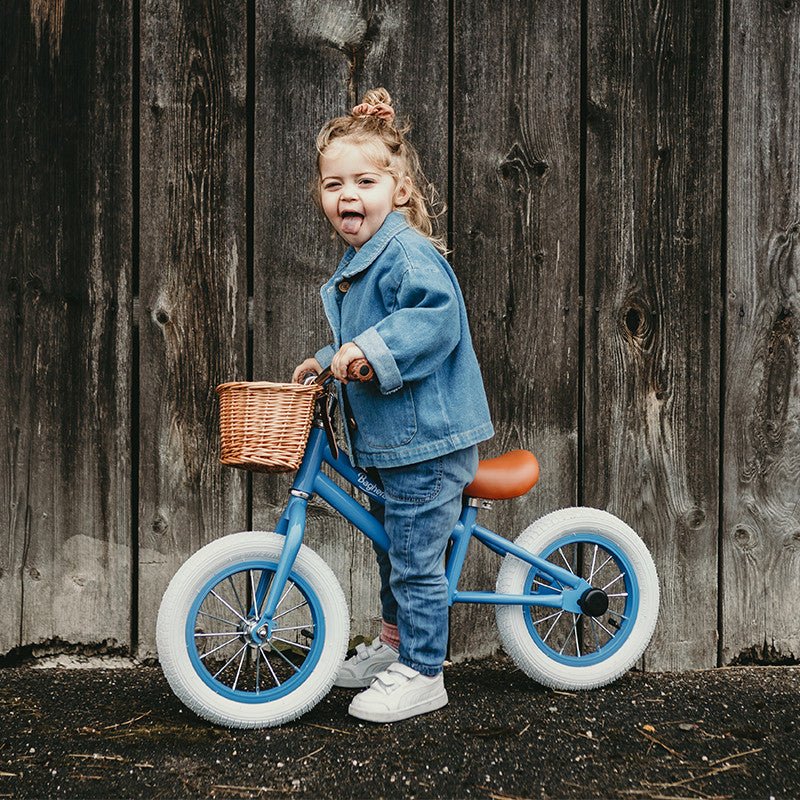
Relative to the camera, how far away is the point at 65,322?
277cm

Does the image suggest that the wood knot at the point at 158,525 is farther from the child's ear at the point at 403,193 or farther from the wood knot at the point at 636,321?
the wood knot at the point at 636,321

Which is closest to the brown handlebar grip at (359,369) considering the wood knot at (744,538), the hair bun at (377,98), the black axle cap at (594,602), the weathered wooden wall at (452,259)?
the weathered wooden wall at (452,259)

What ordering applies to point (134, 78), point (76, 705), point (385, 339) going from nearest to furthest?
point (385, 339)
point (76, 705)
point (134, 78)

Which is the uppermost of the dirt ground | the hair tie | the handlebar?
the hair tie

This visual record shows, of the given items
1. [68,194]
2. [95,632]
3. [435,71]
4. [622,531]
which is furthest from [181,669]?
[435,71]

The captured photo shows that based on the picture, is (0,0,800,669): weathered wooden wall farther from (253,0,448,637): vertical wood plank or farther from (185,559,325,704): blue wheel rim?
(185,559,325,704): blue wheel rim

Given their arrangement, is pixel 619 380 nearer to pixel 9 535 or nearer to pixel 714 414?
pixel 714 414

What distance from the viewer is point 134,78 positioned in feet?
9.03

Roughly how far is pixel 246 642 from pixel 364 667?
1.38ft

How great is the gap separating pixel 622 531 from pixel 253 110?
5.29 feet

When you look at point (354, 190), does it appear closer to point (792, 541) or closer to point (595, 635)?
point (595, 635)

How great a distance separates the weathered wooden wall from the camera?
276 centimetres

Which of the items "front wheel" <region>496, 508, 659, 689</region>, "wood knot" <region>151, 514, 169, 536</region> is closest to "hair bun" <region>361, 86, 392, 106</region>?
"front wheel" <region>496, 508, 659, 689</region>

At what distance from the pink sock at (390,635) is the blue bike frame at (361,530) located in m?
0.23
